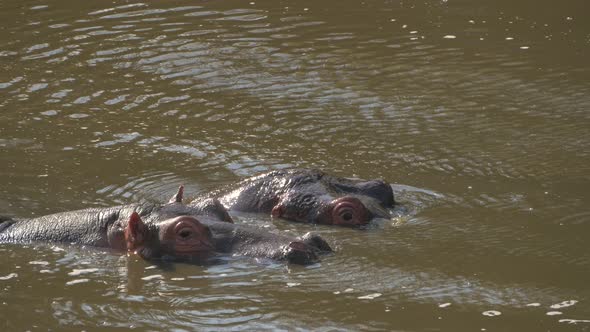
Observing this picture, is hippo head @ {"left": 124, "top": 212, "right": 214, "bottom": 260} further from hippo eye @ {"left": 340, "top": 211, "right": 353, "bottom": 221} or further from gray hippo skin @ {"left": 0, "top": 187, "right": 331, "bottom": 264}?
hippo eye @ {"left": 340, "top": 211, "right": 353, "bottom": 221}

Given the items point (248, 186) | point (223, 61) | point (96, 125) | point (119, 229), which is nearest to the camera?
point (119, 229)

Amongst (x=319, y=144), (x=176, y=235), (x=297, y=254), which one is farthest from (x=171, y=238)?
(x=319, y=144)

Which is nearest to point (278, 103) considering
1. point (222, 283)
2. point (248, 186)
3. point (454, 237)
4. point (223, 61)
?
point (223, 61)

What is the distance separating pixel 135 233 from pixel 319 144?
12.6 feet

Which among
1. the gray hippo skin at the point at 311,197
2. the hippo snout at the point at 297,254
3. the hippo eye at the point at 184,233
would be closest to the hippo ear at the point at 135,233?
the hippo eye at the point at 184,233

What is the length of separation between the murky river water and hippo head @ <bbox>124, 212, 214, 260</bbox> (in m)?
0.11

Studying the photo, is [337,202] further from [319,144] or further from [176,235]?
[319,144]

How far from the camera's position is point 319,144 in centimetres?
1219

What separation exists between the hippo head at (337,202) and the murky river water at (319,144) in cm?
15

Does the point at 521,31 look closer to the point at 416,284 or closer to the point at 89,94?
the point at 89,94

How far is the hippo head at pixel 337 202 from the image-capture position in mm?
9836

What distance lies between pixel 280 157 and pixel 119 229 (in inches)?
123

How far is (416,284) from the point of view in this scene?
27.0ft

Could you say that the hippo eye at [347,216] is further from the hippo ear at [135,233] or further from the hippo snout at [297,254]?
the hippo ear at [135,233]
